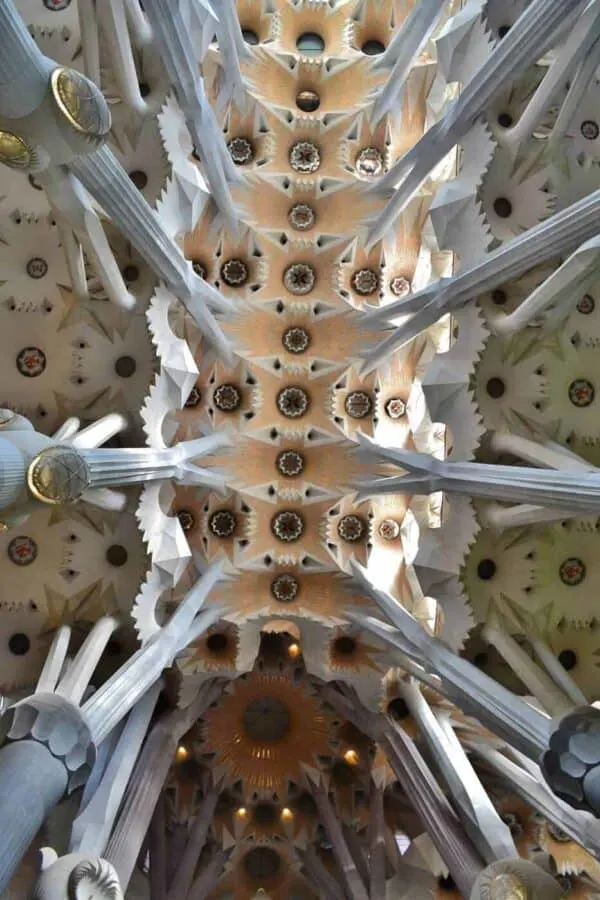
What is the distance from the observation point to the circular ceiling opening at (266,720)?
13.9 metres

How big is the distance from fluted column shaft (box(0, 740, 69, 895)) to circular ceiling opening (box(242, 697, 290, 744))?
23.5 ft

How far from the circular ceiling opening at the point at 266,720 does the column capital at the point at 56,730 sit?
6748 mm

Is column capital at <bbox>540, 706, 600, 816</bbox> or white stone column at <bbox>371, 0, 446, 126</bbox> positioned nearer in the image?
column capital at <bbox>540, 706, 600, 816</bbox>

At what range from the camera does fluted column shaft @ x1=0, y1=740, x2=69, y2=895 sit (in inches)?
238

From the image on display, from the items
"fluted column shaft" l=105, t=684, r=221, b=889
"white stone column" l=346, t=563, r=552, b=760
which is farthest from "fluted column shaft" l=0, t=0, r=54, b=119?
"fluted column shaft" l=105, t=684, r=221, b=889

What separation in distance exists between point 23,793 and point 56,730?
0.72 metres

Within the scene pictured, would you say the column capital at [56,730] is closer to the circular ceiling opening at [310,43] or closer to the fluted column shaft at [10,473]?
the fluted column shaft at [10,473]

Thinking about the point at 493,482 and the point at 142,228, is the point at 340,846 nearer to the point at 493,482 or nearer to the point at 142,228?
the point at 493,482

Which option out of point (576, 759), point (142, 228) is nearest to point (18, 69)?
point (142, 228)

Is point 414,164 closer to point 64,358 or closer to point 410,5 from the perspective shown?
point 410,5

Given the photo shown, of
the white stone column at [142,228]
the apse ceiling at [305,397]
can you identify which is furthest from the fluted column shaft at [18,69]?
the apse ceiling at [305,397]

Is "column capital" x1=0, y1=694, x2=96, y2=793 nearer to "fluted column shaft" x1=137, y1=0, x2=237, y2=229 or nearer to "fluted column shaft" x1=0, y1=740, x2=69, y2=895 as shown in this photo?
"fluted column shaft" x1=0, y1=740, x2=69, y2=895

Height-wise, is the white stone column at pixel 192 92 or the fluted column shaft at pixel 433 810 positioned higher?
the white stone column at pixel 192 92

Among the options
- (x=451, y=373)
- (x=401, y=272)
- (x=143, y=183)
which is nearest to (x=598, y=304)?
(x=451, y=373)
